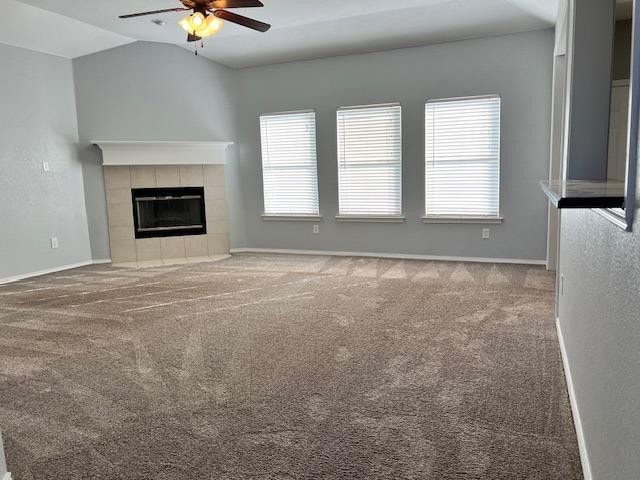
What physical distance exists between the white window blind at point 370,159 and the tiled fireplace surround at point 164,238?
6.18 ft

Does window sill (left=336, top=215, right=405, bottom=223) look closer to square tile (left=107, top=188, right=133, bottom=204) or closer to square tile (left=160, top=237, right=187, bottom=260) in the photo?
square tile (left=160, top=237, right=187, bottom=260)

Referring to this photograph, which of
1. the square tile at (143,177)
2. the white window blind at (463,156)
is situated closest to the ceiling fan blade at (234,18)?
the white window blind at (463,156)

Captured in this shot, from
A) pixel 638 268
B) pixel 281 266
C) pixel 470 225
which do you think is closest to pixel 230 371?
pixel 638 268

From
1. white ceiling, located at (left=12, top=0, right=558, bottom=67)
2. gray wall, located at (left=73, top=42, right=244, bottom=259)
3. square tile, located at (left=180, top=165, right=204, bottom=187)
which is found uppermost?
white ceiling, located at (left=12, top=0, right=558, bottom=67)

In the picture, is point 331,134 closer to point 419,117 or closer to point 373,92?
point 373,92

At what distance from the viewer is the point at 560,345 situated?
3137mm

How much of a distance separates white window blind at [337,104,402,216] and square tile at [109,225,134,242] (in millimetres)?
3023

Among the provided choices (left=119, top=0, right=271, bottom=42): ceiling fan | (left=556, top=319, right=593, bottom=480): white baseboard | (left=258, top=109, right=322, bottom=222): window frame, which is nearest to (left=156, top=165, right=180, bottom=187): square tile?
(left=258, top=109, right=322, bottom=222): window frame

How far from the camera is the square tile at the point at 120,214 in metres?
6.68

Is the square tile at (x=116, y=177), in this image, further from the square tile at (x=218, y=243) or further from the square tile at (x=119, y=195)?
the square tile at (x=218, y=243)

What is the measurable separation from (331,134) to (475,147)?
6.32ft

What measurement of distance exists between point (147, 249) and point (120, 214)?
24.0 inches

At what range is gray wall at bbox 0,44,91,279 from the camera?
564cm

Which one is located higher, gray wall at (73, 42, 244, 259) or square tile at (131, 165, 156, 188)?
gray wall at (73, 42, 244, 259)
